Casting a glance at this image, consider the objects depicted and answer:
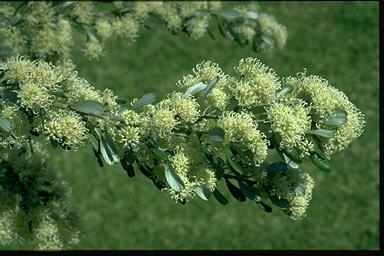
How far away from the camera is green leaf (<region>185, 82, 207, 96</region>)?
4.00 feet

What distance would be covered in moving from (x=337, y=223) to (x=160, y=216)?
827 mm

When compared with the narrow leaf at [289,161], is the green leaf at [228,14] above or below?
below

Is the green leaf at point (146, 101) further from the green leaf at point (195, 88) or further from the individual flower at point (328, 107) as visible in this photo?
the individual flower at point (328, 107)

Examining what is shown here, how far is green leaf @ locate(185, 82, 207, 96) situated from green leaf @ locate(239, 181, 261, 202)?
7.0 inches

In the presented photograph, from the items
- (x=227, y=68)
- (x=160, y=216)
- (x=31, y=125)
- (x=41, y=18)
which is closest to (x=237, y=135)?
(x=31, y=125)

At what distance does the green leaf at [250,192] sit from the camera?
126 cm

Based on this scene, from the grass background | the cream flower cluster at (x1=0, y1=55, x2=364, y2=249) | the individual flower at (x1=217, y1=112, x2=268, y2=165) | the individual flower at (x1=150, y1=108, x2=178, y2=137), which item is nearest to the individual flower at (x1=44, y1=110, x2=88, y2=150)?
the cream flower cluster at (x1=0, y1=55, x2=364, y2=249)

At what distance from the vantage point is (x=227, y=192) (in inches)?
139

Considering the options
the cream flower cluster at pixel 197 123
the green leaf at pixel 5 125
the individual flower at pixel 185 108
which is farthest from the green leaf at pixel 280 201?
the green leaf at pixel 5 125

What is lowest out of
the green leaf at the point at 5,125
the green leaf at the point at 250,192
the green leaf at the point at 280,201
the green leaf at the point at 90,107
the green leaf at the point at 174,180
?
the green leaf at the point at 280,201

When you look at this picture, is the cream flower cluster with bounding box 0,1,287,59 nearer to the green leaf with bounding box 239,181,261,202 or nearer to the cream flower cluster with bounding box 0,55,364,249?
the cream flower cluster with bounding box 0,55,364,249

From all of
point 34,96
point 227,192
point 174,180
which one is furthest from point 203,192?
point 227,192

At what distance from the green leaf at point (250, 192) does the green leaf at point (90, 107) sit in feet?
0.91
